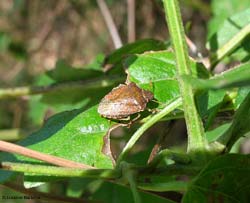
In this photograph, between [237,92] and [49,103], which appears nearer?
[237,92]

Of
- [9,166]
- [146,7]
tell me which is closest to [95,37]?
[146,7]

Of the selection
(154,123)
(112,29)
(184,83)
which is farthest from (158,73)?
(112,29)

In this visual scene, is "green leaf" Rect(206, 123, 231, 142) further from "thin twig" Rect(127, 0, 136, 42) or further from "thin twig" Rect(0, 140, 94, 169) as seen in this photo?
"thin twig" Rect(127, 0, 136, 42)

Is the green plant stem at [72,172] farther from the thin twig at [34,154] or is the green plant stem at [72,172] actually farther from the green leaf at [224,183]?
the green leaf at [224,183]

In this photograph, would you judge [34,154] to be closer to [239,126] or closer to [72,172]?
[72,172]

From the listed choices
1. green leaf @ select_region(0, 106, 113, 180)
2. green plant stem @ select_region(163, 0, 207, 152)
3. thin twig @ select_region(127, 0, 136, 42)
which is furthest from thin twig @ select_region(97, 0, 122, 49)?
green plant stem @ select_region(163, 0, 207, 152)

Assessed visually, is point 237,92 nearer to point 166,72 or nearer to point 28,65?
point 166,72

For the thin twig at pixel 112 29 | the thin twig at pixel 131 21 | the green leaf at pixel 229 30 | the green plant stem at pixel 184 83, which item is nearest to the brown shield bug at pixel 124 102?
the green plant stem at pixel 184 83
